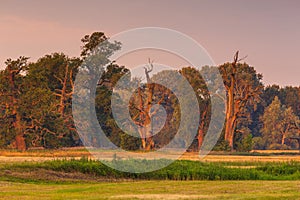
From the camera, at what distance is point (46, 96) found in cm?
8731

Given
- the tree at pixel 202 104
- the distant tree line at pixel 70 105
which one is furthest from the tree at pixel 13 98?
the tree at pixel 202 104

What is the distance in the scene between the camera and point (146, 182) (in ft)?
120

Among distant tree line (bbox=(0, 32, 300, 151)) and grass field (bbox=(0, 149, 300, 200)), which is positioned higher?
distant tree line (bbox=(0, 32, 300, 151))

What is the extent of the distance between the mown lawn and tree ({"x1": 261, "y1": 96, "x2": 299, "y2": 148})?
9335 cm

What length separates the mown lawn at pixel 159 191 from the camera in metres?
27.8

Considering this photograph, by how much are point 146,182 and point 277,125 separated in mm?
93346

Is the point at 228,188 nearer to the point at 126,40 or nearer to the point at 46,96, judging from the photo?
the point at 126,40

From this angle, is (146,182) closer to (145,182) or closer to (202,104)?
(145,182)

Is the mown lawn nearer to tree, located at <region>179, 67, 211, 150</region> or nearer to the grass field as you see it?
the grass field

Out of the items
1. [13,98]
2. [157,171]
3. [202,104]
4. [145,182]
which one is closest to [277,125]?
[202,104]

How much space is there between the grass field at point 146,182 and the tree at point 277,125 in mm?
79351

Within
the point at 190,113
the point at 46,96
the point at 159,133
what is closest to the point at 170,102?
the point at 190,113

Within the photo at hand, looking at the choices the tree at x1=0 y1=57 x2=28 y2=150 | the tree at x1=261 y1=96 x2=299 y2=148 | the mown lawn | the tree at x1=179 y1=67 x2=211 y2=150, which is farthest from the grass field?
the tree at x1=261 y1=96 x2=299 y2=148

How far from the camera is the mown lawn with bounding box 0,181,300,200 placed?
2777cm
